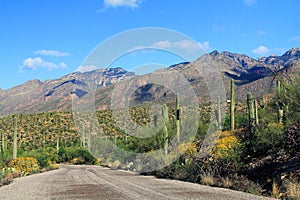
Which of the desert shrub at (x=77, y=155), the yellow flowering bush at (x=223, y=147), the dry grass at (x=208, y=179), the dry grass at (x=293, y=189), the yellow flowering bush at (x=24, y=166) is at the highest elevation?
the yellow flowering bush at (x=223, y=147)

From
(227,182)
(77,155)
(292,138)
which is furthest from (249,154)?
(77,155)

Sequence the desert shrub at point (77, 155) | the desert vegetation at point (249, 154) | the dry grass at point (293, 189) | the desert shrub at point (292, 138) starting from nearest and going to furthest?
the dry grass at point (293, 189)
the desert vegetation at point (249, 154)
the desert shrub at point (292, 138)
the desert shrub at point (77, 155)

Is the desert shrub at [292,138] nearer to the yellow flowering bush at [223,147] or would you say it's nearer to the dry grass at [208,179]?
the dry grass at [208,179]

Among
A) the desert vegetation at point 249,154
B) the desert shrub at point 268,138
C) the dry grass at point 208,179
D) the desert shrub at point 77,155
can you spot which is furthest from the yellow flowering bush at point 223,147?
the desert shrub at point 77,155

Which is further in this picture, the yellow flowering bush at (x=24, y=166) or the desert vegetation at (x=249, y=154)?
the yellow flowering bush at (x=24, y=166)

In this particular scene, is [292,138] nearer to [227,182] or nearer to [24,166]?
[227,182]

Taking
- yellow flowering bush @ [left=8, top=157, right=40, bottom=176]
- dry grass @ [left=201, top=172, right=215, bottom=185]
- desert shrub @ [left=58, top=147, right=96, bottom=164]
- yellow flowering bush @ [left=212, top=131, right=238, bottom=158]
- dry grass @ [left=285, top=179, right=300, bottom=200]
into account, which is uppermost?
yellow flowering bush @ [left=212, top=131, right=238, bottom=158]

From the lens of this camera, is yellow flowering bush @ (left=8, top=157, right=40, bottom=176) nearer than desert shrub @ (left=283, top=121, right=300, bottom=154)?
No

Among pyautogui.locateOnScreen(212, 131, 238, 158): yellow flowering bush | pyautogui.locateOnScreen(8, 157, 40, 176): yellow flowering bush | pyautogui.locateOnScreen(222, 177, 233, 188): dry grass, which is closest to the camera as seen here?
pyautogui.locateOnScreen(222, 177, 233, 188): dry grass

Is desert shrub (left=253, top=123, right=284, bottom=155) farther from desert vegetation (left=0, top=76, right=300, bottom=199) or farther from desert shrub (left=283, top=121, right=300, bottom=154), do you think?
desert shrub (left=283, top=121, right=300, bottom=154)

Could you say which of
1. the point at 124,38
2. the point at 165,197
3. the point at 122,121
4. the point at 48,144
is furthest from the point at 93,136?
the point at 165,197

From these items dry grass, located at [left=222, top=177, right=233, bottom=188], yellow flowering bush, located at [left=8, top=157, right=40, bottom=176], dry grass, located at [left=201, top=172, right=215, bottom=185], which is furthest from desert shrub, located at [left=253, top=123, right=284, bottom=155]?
yellow flowering bush, located at [left=8, top=157, right=40, bottom=176]

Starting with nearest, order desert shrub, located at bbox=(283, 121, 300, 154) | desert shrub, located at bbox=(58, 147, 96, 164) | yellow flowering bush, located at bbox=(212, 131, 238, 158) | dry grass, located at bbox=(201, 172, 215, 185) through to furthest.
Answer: desert shrub, located at bbox=(283, 121, 300, 154) → dry grass, located at bbox=(201, 172, 215, 185) → yellow flowering bush, located at bbox=(212, 131, 238, 158) → desert shrub, located at bbox=(58, 147, 96, 164)

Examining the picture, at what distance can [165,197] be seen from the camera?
12.4 m
